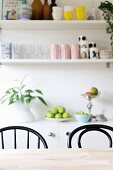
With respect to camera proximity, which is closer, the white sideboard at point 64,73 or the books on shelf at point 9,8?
the books on shelf at point 9,8

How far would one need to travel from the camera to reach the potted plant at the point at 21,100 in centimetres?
269

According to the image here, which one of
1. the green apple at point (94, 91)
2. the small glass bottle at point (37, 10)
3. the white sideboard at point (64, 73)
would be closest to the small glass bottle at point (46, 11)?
the small glass bottle at point (37, 10)

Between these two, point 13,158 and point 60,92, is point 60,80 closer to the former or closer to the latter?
point 60,92

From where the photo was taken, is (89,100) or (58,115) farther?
(89,100)

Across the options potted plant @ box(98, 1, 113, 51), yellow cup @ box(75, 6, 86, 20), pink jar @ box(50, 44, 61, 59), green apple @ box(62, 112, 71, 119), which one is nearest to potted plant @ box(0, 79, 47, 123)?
green apple @ box(62, 112, 71, 119)

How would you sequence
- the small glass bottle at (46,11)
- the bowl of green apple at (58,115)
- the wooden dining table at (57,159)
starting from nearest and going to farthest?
1. the wooden dining table at (57,159)
2. the bowl of green apple at (58,115)
3. the small glass bottle at (46,11)

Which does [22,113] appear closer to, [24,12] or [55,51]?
[55,51]

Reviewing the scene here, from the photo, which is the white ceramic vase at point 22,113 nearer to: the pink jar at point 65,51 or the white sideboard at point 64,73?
the white sideboard at point 64,73

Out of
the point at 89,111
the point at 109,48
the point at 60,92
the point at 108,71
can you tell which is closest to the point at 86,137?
the point at 89,111

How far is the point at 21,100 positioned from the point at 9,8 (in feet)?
3.16

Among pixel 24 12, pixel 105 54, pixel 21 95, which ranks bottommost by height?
pixel 21 95

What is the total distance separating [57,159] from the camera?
1.51 meters

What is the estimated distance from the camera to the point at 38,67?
2.95 metres

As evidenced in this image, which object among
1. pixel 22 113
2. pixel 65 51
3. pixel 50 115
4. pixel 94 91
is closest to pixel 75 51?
pixel 65 51
